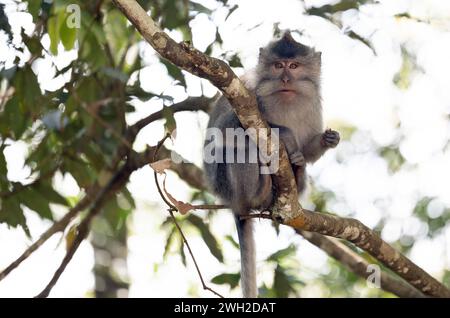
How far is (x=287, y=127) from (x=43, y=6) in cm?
189

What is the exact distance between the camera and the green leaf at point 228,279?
605cm

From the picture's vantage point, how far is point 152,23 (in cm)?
381

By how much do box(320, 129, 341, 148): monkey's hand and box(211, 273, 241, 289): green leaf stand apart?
129 centimetres

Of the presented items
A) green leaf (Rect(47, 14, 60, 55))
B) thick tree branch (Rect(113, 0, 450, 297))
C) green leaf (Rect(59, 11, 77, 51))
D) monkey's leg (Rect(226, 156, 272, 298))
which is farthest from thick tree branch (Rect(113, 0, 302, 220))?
green leaf (Rect(47, 14, 60, 55))

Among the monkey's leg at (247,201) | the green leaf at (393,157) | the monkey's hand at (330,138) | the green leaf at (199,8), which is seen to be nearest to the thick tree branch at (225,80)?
the monkey's leg at (247,201)

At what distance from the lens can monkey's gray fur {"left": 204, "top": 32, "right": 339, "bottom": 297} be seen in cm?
550

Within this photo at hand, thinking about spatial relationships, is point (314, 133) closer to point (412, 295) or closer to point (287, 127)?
point (287, 127)

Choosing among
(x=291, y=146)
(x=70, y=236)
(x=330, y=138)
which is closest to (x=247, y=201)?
(x=291, y=146)

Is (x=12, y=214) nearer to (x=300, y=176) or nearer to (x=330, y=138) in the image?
(x=300, y=176)

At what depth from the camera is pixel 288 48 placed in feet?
18.6

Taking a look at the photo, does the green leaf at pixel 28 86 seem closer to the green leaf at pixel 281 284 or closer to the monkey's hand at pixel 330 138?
the monkey's hand at pixel 330 138

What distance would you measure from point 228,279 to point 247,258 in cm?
52

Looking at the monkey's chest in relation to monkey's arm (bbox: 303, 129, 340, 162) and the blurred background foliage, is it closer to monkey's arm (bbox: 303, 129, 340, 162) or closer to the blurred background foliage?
monkey's arm (bbox: 303, 129, 340, 162)

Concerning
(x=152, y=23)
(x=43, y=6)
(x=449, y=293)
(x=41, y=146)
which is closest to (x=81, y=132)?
(x=41, y=146)
